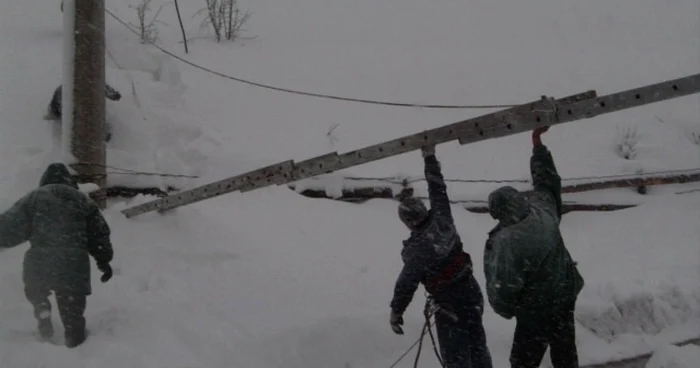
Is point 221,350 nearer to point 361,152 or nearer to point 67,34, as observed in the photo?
point 361,152

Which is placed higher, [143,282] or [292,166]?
[292,166]

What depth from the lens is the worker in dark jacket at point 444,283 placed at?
4.27 metres

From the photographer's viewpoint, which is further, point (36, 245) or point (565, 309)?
point (36, 245)

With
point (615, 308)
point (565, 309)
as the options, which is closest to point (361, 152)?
point (565, 309)

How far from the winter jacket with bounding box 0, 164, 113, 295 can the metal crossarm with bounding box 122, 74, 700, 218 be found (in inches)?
57.5

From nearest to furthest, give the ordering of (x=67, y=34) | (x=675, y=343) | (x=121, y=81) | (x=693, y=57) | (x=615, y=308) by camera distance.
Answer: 1. (x=675, y=343)
2. (x=615, y=308)
3. (x=67, y=34)
4. (x=121, y=81)
5. (x=693, y=57)

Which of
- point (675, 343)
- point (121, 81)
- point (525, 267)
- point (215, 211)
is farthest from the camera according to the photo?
point (121, 81)

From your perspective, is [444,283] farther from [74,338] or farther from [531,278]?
[74,338]

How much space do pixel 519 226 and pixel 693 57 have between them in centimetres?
1481

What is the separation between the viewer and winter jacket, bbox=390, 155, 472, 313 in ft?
14.0

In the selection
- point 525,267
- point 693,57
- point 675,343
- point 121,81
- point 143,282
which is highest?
point 693,57

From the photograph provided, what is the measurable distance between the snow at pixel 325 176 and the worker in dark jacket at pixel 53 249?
0.30m

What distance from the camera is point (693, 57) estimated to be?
51.8 feet

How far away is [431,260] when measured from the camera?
4.28 m
